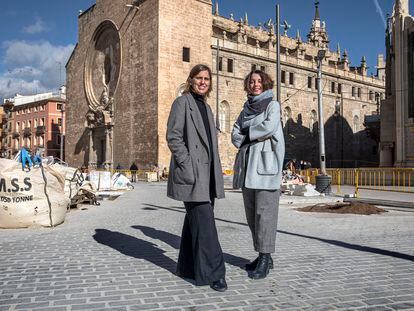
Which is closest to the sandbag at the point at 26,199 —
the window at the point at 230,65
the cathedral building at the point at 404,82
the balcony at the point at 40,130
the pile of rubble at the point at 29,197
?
the pile of rubble at the point at 29,197

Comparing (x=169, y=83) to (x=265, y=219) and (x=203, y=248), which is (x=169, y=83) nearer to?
(x=265, y=219)

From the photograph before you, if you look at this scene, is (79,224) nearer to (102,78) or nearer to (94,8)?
(102,78)

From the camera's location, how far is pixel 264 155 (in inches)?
166

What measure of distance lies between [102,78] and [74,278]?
35.2 meters

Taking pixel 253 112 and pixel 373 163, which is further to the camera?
pixel 373 163

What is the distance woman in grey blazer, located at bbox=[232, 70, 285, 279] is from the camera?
4.18 meters

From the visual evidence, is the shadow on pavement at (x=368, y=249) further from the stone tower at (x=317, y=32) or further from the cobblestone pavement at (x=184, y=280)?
the stone tower at (x=317, y=32)

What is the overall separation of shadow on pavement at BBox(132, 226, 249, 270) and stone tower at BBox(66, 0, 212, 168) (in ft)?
72.0

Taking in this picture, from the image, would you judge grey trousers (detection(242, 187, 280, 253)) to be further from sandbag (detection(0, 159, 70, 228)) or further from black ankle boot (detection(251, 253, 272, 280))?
sandbag (detection(0, 159, 70, 228))

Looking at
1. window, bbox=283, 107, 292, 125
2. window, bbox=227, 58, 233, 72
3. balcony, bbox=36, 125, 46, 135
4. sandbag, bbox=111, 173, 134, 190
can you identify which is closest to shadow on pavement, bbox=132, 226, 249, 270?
sandbag, bbox=111, 173, 134, 190

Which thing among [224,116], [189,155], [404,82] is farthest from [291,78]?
[189,155]

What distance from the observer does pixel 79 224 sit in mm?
7848

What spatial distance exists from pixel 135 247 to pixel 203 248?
200 cm

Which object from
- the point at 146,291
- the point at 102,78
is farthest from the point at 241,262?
the point at 102,78
